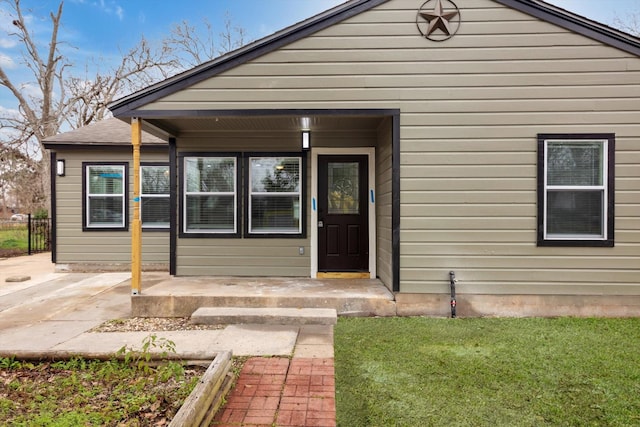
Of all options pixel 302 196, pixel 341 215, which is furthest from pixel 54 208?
pixel 341 215

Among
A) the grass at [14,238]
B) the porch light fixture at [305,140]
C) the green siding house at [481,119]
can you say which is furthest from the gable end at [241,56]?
the grass at [14,238]

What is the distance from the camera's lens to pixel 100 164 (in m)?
7.88

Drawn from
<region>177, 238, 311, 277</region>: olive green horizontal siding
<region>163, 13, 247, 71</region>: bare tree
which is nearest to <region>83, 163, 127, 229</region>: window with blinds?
<region>177, 238, 311, 277</region>: olive green horizontal siding

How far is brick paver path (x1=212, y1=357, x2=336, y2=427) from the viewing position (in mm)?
2398

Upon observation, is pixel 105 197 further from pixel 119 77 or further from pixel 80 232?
pixel 119 77

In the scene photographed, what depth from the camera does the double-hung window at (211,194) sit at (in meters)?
6.18

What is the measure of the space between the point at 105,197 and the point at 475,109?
23.7ft

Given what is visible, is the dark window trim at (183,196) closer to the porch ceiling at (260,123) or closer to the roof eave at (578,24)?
the porch ceiling at (260,123)

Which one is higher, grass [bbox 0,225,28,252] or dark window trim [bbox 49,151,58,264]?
dark window trim [bbox 49,151,58,264]

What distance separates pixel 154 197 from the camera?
7766 millimetres

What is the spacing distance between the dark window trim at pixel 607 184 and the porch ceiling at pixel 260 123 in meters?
2.06

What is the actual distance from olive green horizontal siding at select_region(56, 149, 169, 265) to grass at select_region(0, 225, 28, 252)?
5.15m

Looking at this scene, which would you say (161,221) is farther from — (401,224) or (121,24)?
(121,24)

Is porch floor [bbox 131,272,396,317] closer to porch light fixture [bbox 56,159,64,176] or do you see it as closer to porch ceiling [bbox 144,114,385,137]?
porch ceiling [bbox 144,114,385,137]
